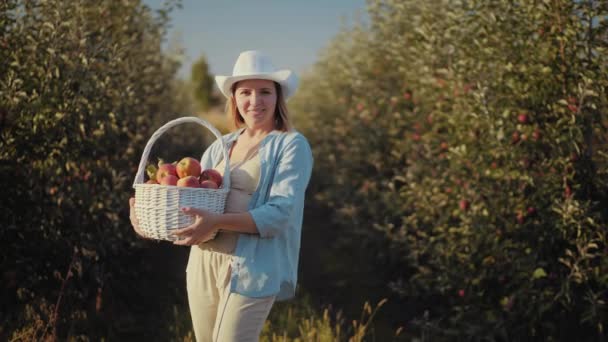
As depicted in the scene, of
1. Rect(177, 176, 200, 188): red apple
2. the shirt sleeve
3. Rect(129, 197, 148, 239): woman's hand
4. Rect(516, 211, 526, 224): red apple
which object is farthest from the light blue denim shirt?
Rect(516, 211, 526, 224): red apple

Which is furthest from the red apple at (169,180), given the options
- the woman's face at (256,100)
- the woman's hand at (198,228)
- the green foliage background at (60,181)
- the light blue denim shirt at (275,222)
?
the green foliage background at (60,181)

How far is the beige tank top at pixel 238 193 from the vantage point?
2479mm

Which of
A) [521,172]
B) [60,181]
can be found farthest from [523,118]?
[60,181]

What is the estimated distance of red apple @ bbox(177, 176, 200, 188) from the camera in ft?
7.68

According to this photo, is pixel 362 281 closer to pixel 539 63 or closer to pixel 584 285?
pixel 584 285

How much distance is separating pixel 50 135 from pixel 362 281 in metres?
3.99

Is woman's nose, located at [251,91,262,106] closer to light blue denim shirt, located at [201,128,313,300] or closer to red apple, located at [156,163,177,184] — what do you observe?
light blue denim shirt, located at [201,128,313,300]

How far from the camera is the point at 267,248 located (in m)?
2.43

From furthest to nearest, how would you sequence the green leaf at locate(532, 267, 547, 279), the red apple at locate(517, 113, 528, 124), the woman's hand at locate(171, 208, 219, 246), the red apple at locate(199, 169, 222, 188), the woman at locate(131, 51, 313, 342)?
the red apple at locate(517, 113, 528, 124) → the green leaf at locate(532, 267, 547, 279) → the red apple at locate(199, 169, 222, 188) → the woman at locate(131, 51, 313, 342) → the woman's hand at locate(171, 208, 219, 246)

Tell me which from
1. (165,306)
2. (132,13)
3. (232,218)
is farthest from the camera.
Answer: (132,13)

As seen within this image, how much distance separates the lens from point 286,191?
7.89 feet

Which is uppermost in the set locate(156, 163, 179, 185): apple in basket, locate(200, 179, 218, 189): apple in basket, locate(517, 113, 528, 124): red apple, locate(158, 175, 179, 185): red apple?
locate(517, 113, 528, 124): red apple

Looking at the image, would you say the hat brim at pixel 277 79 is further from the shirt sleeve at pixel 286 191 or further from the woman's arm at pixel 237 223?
the woman's arm at pixel 237 223

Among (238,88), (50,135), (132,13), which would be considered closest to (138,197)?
(238,88)
